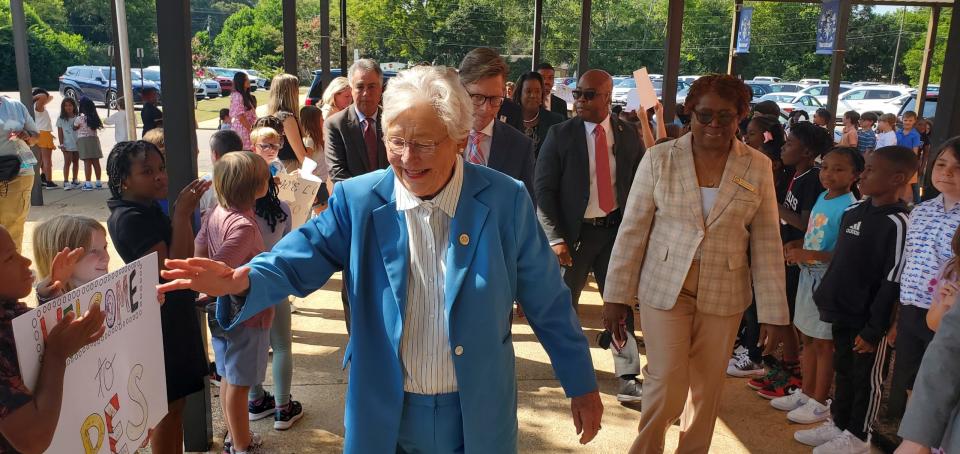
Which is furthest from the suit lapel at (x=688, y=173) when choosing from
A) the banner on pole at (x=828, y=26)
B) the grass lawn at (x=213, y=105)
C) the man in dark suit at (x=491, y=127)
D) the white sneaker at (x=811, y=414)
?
the grass lawn at (x=213, y=105)

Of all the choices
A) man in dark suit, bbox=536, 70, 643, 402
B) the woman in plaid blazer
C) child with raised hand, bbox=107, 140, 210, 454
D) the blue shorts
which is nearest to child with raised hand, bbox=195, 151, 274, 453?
the blue shorts

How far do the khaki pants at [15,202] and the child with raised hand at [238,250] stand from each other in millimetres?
4686

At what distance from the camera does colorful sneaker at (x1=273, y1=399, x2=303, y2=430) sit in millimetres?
4309

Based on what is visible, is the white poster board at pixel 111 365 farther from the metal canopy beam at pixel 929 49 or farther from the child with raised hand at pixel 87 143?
the metal canopy beam at pixel 929 49

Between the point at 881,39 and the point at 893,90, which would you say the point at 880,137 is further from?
the point at 881,39

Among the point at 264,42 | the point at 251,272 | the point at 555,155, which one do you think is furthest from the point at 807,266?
the point at 264,42

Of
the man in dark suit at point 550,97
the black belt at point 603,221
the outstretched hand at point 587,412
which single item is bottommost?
the outstretched hand at point 587,412

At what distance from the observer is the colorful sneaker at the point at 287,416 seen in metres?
4.31

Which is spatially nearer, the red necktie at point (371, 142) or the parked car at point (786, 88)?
the red necktie at point (371, 142)

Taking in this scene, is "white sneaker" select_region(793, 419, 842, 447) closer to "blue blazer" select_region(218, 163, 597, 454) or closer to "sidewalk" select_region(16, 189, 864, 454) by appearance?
"sidewalk" select_region(16, 189, 864, 454)

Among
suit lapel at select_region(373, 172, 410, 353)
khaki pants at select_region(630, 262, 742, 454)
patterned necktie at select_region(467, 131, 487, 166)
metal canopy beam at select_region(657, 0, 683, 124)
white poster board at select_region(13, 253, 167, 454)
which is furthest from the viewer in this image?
metal canopy beam at select_region(657, 0, 683, 124)

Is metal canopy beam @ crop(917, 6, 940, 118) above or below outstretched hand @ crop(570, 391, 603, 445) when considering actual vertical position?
above

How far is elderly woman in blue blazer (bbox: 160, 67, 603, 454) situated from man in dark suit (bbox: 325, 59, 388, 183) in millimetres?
2529

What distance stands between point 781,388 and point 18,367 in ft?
14.9
